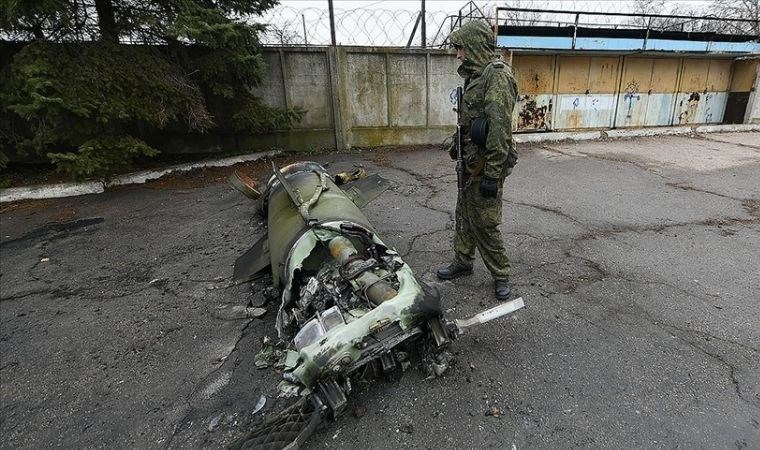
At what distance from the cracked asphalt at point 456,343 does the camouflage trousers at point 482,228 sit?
0.26 metres

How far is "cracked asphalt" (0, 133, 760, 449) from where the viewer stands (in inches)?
82.0

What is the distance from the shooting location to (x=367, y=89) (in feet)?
29.6

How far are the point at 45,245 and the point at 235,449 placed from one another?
422cm

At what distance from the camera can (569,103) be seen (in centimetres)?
1038

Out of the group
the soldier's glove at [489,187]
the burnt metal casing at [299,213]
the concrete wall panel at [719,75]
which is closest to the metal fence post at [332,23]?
the burnt metal casing at [299,213]

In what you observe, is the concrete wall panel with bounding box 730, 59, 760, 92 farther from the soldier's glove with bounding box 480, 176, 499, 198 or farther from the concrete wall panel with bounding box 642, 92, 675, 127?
the soldier's glove with bounding box 480, 176, 499, 198

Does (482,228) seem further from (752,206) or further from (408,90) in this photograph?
(408,90)

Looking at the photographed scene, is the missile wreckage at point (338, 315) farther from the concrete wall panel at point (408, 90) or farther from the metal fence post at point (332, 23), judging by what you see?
the concrete wall panel at point (408, 90)

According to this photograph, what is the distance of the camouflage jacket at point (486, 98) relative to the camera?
2766 mm

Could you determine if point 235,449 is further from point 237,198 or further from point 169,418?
point 237,198

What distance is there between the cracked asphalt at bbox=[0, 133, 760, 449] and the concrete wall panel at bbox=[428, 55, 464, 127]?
4655 millimetres

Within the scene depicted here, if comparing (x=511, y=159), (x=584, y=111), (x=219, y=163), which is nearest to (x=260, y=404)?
(x=511, y=159)

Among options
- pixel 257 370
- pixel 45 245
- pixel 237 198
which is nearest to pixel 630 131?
pixel 237 198

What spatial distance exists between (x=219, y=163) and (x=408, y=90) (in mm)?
4447
